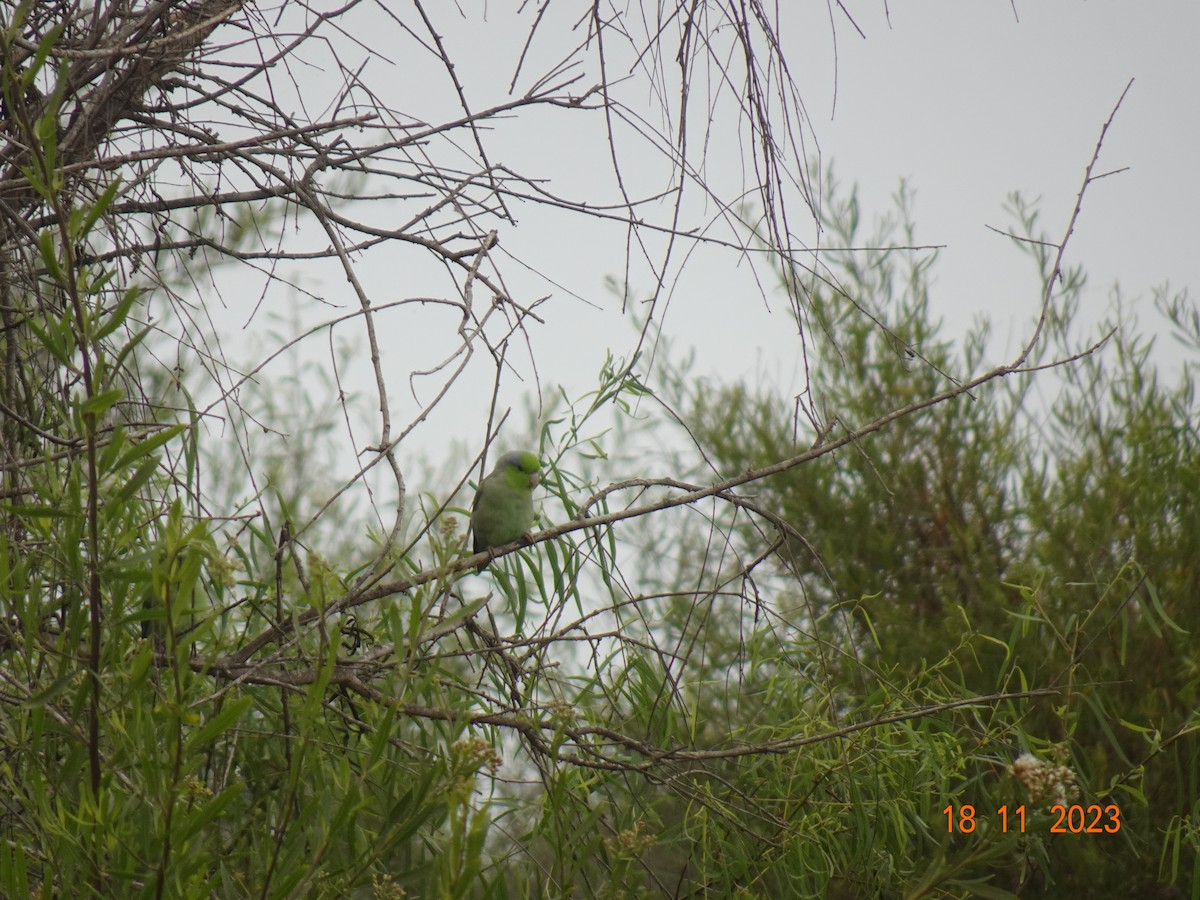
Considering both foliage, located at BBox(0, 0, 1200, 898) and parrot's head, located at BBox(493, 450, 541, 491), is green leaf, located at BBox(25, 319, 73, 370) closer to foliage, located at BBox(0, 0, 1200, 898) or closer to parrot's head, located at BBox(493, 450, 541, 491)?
foliage, located at BBox(0, 0, 1200, 898)

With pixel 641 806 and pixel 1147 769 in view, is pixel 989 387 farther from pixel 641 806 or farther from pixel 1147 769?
pixel 641 806

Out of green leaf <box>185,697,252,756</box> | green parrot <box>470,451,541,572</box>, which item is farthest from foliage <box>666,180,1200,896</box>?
green leaf <box>185,697,252,756</box>

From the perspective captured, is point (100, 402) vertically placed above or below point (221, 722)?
above

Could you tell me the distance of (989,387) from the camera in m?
3.15

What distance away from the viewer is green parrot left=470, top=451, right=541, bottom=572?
5.98ft
